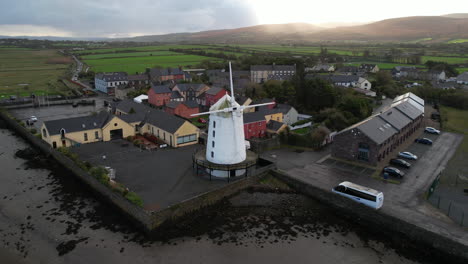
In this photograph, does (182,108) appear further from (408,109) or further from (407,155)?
(408,109)

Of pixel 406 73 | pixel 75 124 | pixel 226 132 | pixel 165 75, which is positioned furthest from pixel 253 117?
pixel 406 73

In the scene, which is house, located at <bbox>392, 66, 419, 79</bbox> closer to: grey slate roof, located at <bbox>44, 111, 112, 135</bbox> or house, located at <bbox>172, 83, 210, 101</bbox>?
house, located at <bbox>172, 83, 210, 101</bbox>

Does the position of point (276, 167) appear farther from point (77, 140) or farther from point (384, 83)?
point (384, 83)

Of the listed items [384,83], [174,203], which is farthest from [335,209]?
[384,83]

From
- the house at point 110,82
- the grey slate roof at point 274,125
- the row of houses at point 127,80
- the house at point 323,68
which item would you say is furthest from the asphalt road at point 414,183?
the house at point 323,68

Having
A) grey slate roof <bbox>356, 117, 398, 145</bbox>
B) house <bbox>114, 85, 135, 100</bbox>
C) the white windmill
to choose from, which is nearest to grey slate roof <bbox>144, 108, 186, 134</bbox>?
the white windmill
